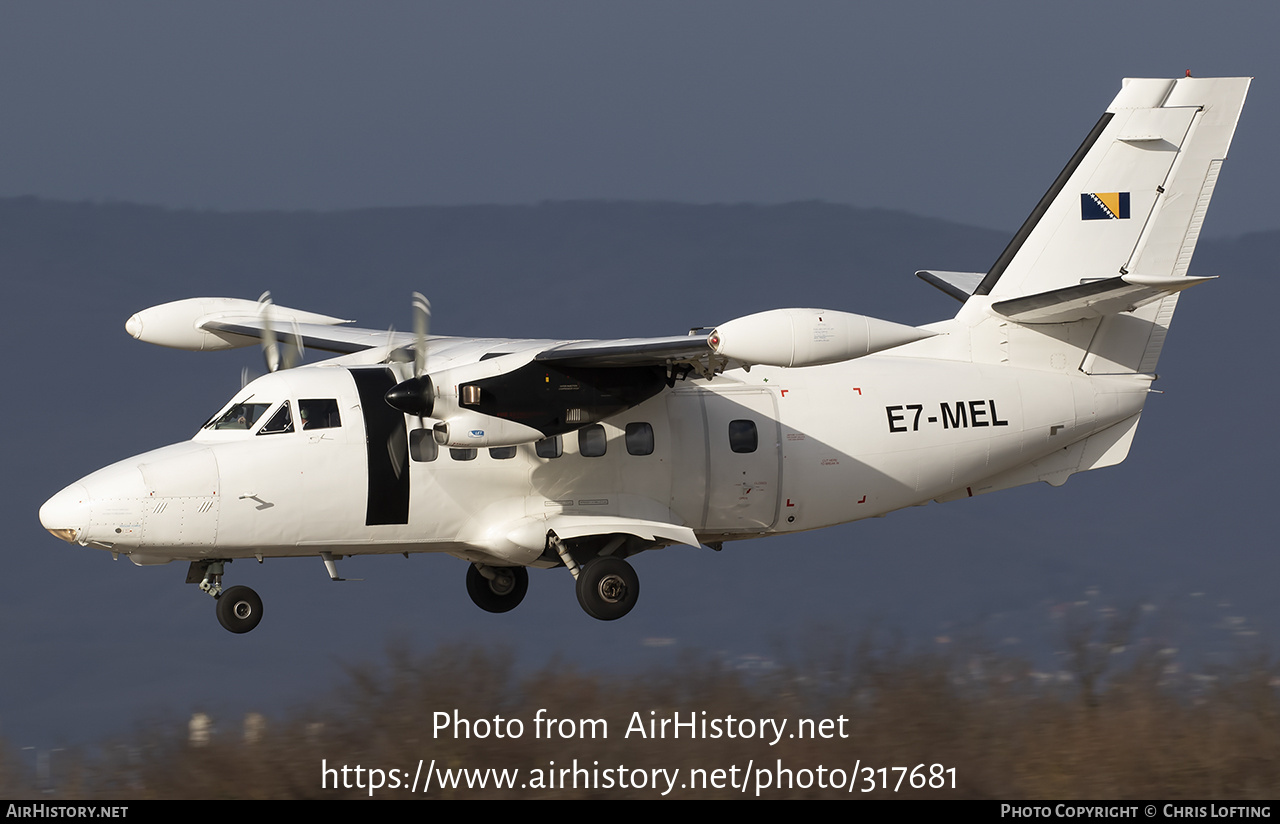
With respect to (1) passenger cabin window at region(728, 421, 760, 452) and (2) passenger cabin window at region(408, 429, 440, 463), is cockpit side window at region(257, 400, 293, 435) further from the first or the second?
(1) passenger cabin window at region(728, 421, 760, 452)

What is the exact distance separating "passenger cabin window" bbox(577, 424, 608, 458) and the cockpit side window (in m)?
3.17

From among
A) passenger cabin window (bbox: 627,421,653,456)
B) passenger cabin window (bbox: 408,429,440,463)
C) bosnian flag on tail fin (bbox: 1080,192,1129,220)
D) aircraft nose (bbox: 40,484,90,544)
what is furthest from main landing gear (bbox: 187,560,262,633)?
bosnian flag on tail fin (bbox: 1080,192,1129,220)

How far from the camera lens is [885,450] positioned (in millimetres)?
17484

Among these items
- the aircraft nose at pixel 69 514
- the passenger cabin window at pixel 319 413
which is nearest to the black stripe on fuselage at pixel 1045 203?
the passenger cabin window at pixel 319 413

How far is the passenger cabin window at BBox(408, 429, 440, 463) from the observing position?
15734 millimetres

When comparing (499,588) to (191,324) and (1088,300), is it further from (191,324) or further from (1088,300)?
(1088,300)

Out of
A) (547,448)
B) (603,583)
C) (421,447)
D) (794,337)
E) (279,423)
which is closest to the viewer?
(794,337)

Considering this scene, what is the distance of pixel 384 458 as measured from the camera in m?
15.6

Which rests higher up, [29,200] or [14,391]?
[29,200]

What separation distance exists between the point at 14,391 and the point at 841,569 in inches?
2796

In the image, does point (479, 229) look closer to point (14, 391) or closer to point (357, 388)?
point (14, 391)

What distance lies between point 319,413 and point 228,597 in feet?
7.60

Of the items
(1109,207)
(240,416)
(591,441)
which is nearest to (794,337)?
(591,441)

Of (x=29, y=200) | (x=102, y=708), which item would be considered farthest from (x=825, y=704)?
(x=29, y=200)
